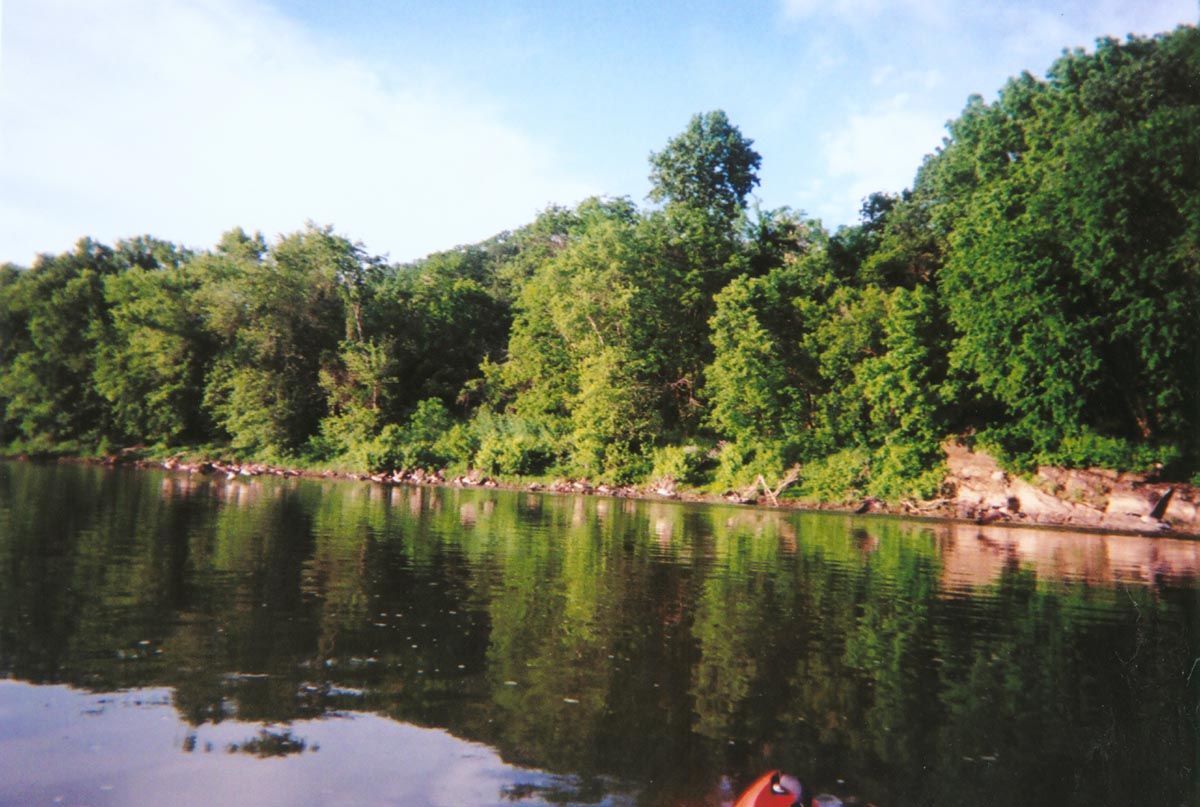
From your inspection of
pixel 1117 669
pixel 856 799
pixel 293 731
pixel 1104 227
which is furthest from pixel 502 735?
pixel 1104 227

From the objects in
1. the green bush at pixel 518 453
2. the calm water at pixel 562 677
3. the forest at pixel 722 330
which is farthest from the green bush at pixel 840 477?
the calm water at pixel 562 677

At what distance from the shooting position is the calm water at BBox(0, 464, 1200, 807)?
6254 mm

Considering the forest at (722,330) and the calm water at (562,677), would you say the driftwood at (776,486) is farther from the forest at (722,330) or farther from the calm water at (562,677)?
the calm water at (562,677)

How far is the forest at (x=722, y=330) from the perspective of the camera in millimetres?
32781

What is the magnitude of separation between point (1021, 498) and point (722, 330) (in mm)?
16310

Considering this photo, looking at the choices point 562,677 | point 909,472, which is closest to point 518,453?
point 909,472

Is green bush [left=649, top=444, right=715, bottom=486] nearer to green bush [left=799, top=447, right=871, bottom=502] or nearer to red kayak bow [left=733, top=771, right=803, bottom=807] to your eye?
green bush [left=799, top=447, right=871, bottom=502]

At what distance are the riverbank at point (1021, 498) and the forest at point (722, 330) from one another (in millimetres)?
831

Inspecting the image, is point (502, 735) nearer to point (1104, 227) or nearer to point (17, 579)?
point (17, 579)

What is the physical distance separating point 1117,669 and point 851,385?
31.0m

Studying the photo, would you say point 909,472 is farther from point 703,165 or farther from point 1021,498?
point 703,165

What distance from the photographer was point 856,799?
6129mm

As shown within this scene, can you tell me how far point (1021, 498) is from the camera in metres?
34.2

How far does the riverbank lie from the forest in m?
0.83
